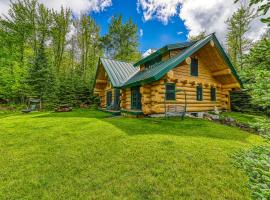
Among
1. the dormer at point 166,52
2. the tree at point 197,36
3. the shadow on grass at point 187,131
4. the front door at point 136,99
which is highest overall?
the tree at point 197,36

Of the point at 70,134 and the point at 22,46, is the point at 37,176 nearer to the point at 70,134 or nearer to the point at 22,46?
the point at 70,134

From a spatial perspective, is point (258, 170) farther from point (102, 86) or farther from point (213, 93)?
point (102, 86)

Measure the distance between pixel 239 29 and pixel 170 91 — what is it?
1586cm

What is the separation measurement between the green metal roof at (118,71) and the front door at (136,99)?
168cm

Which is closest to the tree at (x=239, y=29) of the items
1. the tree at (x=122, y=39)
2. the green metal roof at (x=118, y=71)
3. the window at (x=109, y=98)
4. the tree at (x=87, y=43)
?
the green metal roof at (x=118, y=71)

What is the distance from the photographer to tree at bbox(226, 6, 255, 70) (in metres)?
18.3

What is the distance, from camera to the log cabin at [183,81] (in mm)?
10219

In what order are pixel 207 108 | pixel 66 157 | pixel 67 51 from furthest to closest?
1. pixel 67 51
2. pixel 207 108
3. pixel 66 157

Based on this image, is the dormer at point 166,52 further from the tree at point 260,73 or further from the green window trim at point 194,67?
the tree at point 260,73

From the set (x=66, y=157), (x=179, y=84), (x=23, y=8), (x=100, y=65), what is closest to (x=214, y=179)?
(x=66, y=157)

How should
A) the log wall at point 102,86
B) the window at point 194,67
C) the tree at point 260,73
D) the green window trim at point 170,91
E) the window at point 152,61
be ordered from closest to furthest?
the tree at point 260,73 < the green window trim at point 170,91 < the window at point 194,67 < the window at point 152,61 < the log wall at point 102,86

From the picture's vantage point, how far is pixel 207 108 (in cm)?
1279

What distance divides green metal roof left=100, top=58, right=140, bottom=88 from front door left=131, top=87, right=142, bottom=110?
168cm

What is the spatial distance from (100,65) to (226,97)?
13228 millimetres
